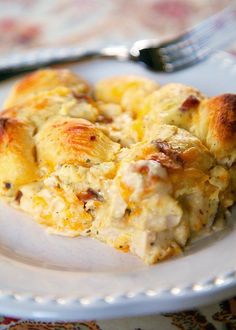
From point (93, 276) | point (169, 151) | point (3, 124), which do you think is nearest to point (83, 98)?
point (3, 124)

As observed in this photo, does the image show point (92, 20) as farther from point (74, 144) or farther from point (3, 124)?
point (74, 144)

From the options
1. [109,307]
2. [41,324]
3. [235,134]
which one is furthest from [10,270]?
[235,134]

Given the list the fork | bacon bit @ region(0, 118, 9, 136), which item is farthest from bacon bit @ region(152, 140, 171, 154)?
the fork

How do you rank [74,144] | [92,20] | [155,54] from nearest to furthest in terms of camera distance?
[74,144]
[155,54]
[92,20]

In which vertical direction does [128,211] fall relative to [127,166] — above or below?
below

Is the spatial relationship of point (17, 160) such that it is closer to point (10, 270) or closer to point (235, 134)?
point (10, 270)

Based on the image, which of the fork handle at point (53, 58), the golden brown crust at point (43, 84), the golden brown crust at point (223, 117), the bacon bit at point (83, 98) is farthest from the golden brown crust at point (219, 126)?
the fork handle at point (53, 58)
